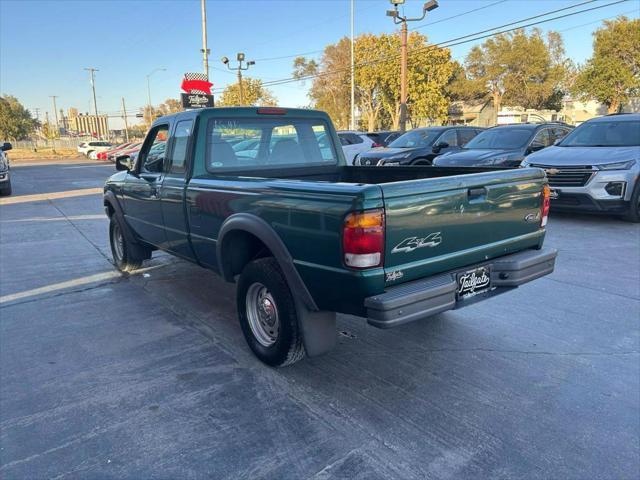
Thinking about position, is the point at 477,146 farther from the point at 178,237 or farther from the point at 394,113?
the point at 394,113

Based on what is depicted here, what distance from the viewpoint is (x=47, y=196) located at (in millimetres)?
15039

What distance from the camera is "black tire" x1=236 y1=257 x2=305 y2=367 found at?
3.18 meters

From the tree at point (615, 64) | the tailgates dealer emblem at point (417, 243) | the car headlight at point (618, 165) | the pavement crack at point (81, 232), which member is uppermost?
the tree at point (615, 64)

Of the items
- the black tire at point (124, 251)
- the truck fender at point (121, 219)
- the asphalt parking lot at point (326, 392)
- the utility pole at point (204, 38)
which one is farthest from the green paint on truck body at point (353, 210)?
the utility pole at point (204, 38)

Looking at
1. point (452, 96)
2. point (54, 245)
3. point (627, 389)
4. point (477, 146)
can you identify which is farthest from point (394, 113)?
point (627, 389)

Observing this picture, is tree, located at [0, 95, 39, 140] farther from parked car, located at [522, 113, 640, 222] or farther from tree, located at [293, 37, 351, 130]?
parked car, located at [522, 113, 640, 222]

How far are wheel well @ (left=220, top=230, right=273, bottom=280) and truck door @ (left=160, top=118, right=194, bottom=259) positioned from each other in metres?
0.75

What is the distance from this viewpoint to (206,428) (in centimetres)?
284

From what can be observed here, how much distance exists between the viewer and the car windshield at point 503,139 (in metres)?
10.6

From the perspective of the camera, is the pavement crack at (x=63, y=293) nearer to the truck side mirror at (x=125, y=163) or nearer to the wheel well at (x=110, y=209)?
the wheel well at (x=110, y=209)

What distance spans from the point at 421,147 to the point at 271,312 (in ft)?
33.2

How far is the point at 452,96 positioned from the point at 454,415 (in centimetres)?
5268

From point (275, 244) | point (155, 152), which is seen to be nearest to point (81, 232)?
point (155, 152)

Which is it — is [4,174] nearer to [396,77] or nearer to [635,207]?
[635,207]
